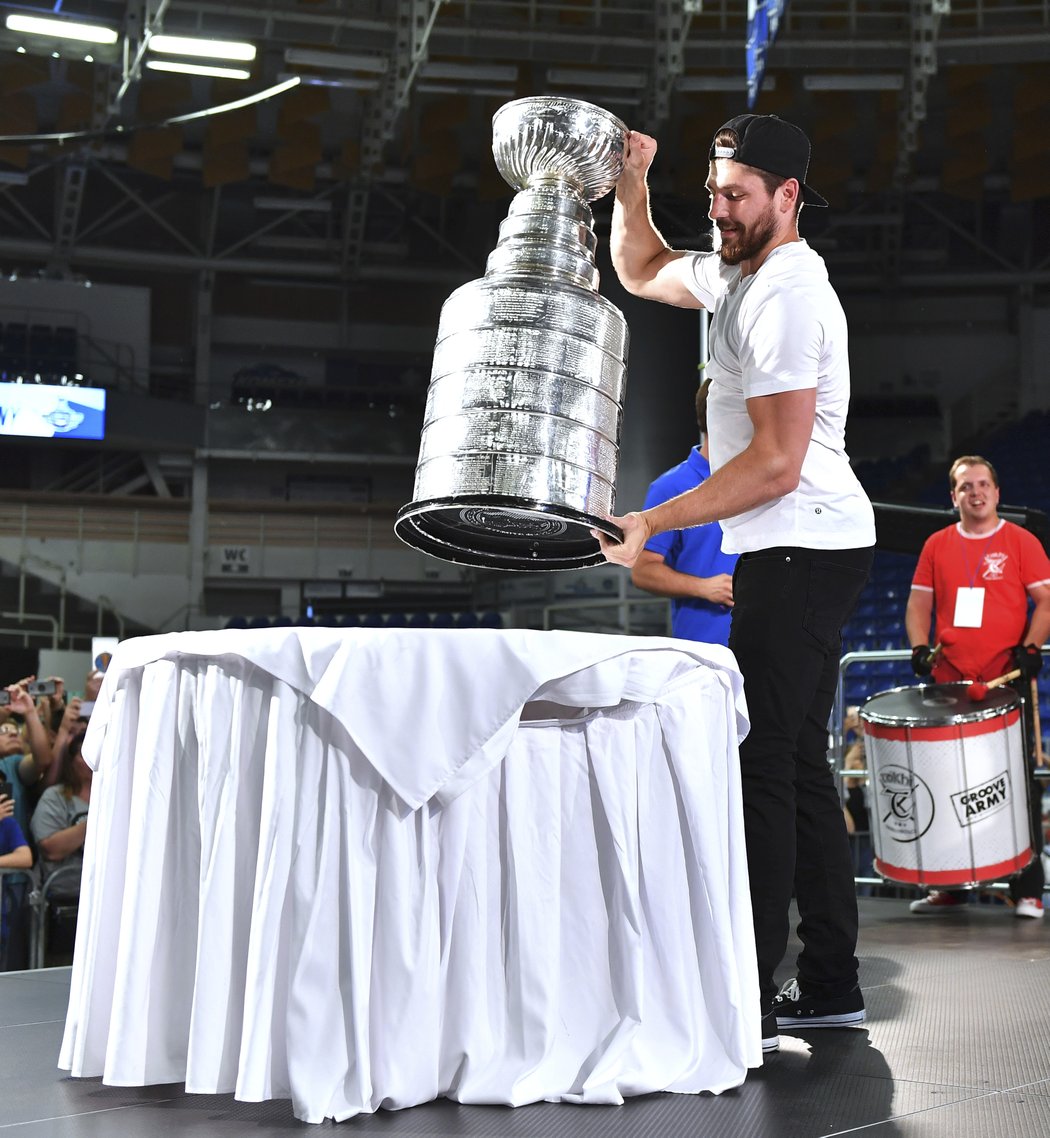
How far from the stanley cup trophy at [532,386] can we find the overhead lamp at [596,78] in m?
11.5

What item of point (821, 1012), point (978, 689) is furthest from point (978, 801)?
point (821, 1012)

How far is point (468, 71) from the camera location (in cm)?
1296

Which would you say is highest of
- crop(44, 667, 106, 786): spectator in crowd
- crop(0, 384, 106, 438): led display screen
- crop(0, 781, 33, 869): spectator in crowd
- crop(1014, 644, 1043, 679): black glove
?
crop(0, 384, 106, 438): led display screen

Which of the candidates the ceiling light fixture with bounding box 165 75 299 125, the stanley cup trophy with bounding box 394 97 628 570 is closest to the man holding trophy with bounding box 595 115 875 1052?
the stanley cup trophy with bounding box 394 97 628 570

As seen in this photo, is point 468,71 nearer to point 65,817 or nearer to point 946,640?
point 946,640

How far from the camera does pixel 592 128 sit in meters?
2.24

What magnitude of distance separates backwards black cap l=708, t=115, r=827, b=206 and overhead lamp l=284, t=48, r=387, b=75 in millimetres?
11897

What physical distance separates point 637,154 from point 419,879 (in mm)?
1433

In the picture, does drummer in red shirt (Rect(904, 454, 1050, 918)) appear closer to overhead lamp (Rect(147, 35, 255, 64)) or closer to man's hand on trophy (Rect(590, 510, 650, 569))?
man's hand on trophy (Rect(590, 510, 650, 569))

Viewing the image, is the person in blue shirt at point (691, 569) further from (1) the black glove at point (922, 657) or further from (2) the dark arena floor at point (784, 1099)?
(1) the black glove at point (922, 657)

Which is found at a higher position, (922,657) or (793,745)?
(922,657)

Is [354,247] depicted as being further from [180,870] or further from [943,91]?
[180,870]

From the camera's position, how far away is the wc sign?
1736cm

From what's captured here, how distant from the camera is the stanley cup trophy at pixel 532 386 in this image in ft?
6.40
